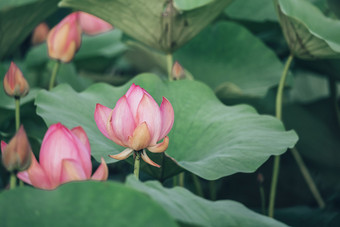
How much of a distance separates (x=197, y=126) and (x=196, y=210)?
0.29 metres

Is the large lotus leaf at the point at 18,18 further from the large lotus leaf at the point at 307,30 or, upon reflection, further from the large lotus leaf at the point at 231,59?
the large lotus leaf at the point at 307,30

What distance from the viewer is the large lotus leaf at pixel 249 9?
48.0 inches

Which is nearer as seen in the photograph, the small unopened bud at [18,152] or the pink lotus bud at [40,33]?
the small unopened bud at [18,152]

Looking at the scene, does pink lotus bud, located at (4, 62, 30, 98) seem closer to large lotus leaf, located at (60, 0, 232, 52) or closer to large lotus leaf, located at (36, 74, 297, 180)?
large lotus leaf, located at (36, 74, 297, 180)

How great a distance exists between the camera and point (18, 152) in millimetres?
479

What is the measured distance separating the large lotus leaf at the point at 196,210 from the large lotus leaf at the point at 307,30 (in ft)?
1.27

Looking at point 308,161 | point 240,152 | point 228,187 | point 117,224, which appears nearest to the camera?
point 117,224

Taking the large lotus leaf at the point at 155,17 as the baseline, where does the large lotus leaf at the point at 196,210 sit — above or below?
below

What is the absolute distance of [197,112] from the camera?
2.63ft

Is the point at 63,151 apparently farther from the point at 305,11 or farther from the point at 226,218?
the point at 305,11

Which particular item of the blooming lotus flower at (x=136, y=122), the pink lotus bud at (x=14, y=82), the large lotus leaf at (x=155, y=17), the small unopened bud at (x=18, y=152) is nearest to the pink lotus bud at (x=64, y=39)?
the large lotus leaf at (x=155, y=17)

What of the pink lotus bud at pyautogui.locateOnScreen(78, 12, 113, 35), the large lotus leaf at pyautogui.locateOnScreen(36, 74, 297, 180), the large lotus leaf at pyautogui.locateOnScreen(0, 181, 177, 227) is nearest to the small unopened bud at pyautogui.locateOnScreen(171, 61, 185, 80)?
the large lotus leaf at pyautogui.locateOnScreen(36, 74, 297, 180)

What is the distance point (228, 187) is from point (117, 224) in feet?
2.70

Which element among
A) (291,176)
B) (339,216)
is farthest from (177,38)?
(291,176)
